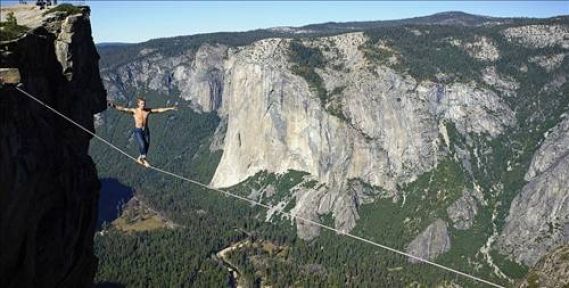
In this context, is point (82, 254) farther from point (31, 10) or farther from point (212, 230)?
point (212, 230)

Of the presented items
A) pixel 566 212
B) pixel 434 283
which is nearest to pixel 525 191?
pixel 566 212

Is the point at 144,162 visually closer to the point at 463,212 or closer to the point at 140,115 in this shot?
the point at 140,115

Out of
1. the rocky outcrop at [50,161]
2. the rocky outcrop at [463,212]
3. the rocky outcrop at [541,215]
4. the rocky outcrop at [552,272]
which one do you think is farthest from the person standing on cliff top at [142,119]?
the rocky outcrop at [463,212]

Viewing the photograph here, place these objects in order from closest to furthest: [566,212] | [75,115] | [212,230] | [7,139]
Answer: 1. [7,139]
2. [75,115]
3. [566,212]
4. [212,230]

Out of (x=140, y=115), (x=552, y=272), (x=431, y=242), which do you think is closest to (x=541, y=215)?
(x=431, y=242)

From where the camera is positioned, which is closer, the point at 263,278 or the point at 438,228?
the point at 263,278

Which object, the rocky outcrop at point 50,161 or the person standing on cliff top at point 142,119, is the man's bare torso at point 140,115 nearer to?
the person standing on cliff top at point 142,119

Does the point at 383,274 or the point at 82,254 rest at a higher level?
the point at 82,254

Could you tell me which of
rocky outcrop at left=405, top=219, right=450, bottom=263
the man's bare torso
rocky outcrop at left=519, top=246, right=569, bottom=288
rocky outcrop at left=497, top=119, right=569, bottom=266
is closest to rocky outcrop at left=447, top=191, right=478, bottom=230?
rocky outcrop at left=405, top=219, right=450, bottom=263
